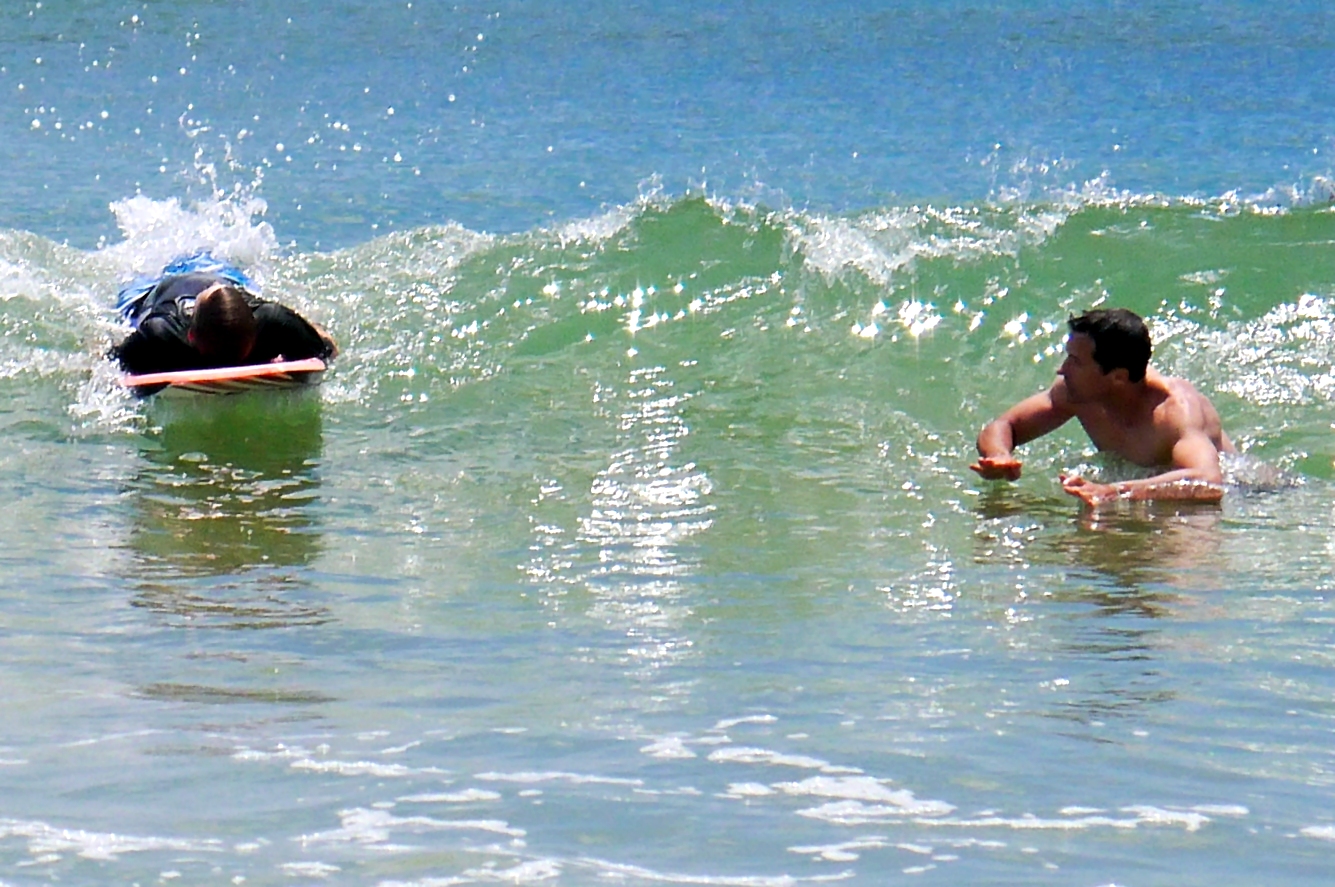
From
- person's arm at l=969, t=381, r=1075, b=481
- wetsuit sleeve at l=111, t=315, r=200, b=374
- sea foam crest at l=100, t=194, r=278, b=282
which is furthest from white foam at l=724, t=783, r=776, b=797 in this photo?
sea foam crest at l=100, t=194, r=278, b=282

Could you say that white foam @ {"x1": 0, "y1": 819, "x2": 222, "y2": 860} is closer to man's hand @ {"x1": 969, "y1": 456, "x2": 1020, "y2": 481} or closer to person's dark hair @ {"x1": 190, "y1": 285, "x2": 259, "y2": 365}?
man's hand @ {"x1": 969, "y1": 456, "x2": 1020, "y2": 481}

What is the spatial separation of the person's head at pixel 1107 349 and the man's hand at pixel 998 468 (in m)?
0.56

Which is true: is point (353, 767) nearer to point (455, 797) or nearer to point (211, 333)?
point (455, 797)

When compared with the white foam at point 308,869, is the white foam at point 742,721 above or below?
above

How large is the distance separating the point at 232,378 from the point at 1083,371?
348cm

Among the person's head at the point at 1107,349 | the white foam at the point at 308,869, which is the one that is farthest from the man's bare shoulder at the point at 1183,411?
the white foam at the point at 308,869

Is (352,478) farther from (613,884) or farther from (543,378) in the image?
(613,884)

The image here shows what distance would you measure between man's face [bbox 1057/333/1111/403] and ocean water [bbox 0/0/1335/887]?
39 centimetres

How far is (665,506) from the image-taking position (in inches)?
273

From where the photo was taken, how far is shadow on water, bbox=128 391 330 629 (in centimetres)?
520

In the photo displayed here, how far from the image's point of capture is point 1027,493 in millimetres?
7238

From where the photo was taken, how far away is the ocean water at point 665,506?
320cm

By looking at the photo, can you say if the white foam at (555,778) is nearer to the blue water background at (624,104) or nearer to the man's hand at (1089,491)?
the man's hand at (1089,491)

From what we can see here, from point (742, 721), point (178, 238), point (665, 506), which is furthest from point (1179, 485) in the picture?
point (178, 238)
